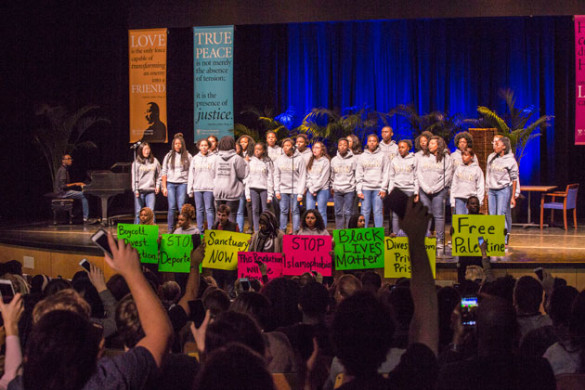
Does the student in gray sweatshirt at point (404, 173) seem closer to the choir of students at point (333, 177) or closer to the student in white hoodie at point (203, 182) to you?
the choir of students at point (333, 177)

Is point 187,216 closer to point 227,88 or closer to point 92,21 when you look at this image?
point 227,88

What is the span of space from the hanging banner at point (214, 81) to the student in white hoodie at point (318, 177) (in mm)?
2901

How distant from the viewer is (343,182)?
386 inches

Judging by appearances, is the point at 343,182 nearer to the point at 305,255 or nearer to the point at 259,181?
the point at 259,181

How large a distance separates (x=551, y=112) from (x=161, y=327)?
47.3ft

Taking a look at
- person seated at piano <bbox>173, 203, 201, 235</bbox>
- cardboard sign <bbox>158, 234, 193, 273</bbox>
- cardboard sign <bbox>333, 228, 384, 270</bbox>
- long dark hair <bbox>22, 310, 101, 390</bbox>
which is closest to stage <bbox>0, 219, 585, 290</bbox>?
cardboard sign <bbox>333, 228, 384, 270</bbox>

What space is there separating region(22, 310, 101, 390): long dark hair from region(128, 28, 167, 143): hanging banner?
1089 centimetres

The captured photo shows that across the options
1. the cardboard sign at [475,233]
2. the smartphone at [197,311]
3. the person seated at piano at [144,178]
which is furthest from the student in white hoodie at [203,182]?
the smartphone at [197,311]

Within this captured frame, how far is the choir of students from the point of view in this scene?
9016 mm

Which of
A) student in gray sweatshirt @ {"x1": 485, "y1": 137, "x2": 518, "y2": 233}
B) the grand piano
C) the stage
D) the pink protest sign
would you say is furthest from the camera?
the grand piano

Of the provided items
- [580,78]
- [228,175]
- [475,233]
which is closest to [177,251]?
[475,233]

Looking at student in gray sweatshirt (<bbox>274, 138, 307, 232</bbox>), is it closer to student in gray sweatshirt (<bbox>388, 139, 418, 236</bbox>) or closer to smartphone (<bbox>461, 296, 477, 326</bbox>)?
student in gray sweatshirt (<bbox>388, 139, 418, 236</bbox>)

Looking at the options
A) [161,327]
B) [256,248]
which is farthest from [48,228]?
[161,327]

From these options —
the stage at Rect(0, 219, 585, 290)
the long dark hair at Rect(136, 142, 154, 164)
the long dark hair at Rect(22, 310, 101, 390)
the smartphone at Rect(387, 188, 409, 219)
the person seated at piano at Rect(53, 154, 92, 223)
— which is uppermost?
the long dark hair at Rect(136, 142, 154, 164)
